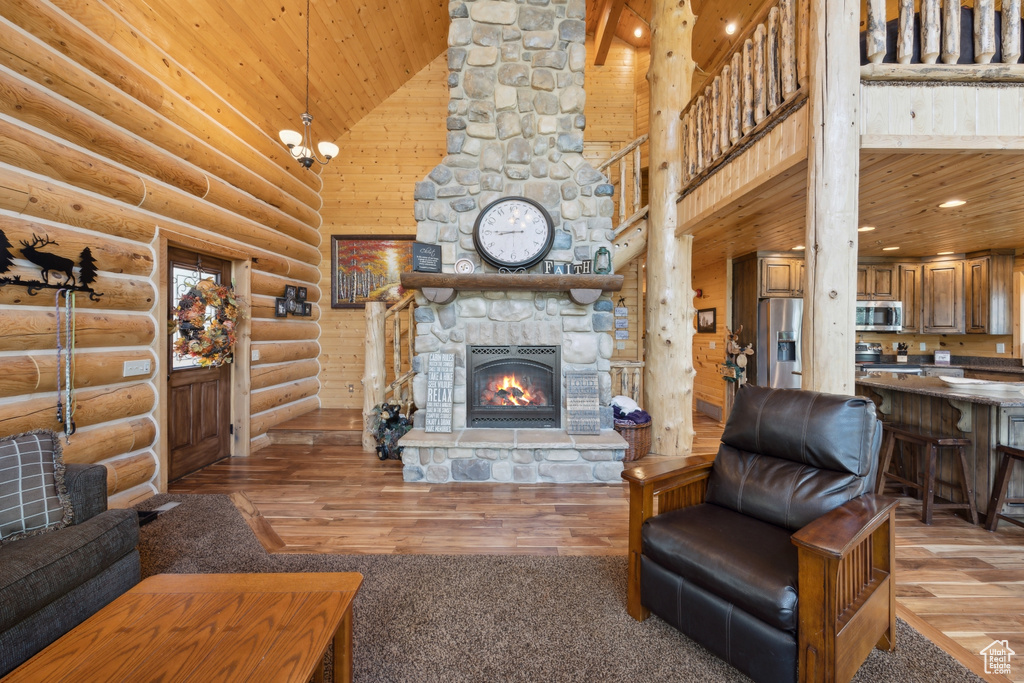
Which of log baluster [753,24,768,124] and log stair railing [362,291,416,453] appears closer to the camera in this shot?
log baluster [753,24,768,124]

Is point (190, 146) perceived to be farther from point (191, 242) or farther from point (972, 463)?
point (972, 463)

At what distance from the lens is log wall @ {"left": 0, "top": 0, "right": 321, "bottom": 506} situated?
236 cm

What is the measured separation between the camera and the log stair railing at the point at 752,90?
263 centimetres

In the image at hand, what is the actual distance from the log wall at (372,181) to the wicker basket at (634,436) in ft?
12.5

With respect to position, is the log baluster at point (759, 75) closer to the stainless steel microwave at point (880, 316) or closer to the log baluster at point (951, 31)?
the log baluster at point (951, 31)

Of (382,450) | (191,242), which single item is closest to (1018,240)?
(382,450)

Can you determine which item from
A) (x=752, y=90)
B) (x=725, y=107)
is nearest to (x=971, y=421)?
(x=752, y=90)

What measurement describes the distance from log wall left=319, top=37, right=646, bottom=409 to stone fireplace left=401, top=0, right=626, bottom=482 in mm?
2265

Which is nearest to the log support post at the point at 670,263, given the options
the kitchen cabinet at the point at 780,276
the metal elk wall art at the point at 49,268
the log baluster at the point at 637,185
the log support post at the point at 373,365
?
the log baluster at the point at 637,185

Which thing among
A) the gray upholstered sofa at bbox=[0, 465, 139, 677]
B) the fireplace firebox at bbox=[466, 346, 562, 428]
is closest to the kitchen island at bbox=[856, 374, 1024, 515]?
the fireplace firebox at bbox=[466, 346, 562, 428]

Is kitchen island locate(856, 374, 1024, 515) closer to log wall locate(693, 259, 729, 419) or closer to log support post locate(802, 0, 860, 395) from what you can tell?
log support post locate(802, 0, 860, 395)

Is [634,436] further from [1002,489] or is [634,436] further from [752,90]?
[752,90]

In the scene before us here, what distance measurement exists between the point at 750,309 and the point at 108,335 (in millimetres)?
6753

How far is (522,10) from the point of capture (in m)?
3.89
